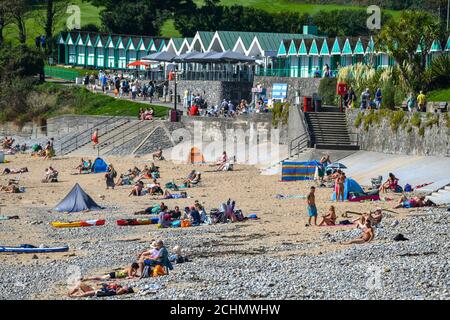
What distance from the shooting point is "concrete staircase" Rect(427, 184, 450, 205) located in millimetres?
30275

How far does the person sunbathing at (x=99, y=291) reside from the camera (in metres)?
20.3

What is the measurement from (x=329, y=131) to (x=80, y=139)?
14336 mm

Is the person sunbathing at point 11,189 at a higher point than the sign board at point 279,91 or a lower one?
lower

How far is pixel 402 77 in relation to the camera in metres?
44.2

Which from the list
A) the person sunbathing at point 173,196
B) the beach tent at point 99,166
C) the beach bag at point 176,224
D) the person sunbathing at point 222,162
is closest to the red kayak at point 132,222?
the beach bag at point 176,224

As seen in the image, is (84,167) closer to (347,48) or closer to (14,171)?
(14,171)

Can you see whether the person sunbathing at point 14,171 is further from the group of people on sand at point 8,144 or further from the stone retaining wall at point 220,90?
the stone retaining wall at point 220,90

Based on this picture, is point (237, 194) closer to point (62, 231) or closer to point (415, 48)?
point (62, 231)

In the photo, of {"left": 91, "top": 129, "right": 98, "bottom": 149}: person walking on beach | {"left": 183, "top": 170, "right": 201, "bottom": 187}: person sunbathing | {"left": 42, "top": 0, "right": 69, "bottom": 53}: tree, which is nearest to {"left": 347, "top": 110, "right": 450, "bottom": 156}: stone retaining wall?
{"left": 183, "top": 170, "right": 201, "bottom": 187}: person sunbathing

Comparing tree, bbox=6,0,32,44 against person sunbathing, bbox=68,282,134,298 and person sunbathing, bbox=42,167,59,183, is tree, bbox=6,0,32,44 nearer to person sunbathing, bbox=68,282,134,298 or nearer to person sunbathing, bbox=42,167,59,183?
person sunbathing, bbox=42,167,59,183

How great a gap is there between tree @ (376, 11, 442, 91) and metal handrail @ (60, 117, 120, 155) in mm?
14099

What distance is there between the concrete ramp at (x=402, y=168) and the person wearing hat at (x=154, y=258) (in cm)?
1178

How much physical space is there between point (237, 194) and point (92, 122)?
63.9 feet
